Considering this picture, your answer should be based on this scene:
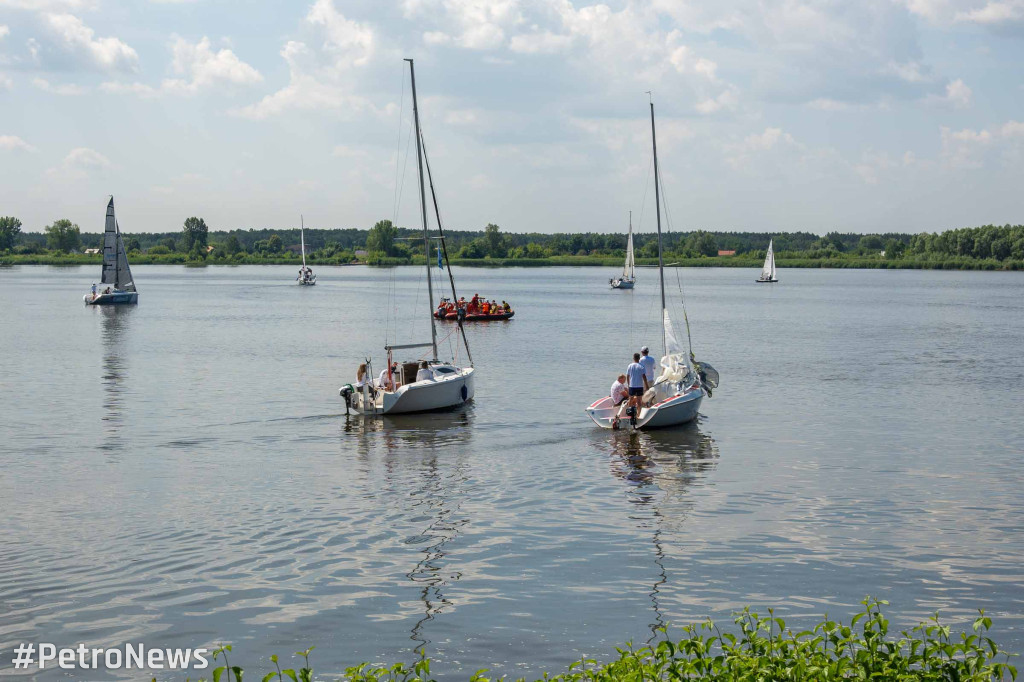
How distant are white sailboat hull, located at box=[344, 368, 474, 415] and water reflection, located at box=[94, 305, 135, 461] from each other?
8.05 m

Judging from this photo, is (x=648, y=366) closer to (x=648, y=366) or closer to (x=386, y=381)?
(x=648, y=366)

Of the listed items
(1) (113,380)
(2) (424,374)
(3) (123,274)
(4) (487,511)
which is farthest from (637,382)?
(3) (123,274)

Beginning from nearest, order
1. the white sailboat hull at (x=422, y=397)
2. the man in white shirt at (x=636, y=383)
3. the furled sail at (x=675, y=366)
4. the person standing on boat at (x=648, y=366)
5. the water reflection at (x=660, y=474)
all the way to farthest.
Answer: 1. the water reflection at (x=660, y=474)
2. the man in white shirt at (x=636, y=383)
3. the person standing on boat at (x=648, y=366)
4. the furled sail at (x=675, y=366)
5. the white sailboat hull at (x=422, y=397)

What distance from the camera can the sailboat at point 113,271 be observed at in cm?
9869

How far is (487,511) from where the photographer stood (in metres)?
22.5

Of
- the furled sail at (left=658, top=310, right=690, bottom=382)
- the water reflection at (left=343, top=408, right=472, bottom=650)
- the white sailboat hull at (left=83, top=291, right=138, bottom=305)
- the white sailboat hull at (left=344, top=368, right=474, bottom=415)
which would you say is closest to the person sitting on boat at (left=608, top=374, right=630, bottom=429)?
the furled sail at (left=658, top=310, right=690, bottom=382)

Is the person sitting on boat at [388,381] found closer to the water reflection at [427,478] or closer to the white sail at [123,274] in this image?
the water reflection at [427,478]

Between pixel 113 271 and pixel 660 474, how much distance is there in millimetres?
88753

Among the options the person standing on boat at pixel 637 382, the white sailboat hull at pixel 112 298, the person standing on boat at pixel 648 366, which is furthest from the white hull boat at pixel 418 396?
the white sailboat hull at pixel 112 298

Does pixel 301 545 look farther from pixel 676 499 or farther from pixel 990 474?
pixel 990 474

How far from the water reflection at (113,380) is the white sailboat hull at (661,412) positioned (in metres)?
14.7

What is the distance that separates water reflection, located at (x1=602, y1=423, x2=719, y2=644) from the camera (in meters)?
18.9

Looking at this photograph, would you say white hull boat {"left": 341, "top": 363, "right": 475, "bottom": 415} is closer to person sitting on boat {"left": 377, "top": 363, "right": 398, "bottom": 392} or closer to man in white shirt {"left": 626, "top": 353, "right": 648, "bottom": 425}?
person sitting on boat {"left": 377, "top": 363, "right": 398, "bottom": 392}

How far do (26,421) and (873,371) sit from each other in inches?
1510
